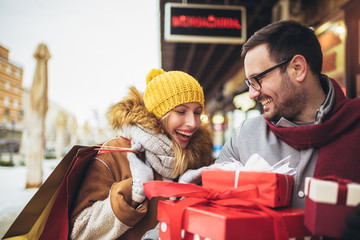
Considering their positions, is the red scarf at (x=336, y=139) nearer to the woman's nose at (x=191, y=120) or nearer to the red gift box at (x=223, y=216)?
the red gift box at (x=223, y=216)

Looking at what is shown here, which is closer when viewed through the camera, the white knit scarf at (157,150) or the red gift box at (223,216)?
the red gift box at (223,216)

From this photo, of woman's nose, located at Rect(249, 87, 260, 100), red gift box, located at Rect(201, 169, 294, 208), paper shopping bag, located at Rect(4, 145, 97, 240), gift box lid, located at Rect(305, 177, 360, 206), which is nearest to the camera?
gift box lid, located at Rect(305, 177, 360, 206)

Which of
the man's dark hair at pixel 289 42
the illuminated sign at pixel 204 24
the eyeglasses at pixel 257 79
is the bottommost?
the eyeglasses at pixel 257 79

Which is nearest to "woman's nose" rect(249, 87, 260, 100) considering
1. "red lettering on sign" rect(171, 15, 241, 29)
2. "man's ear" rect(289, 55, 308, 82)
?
"man's ear" rect(289, 55, 308, 82)

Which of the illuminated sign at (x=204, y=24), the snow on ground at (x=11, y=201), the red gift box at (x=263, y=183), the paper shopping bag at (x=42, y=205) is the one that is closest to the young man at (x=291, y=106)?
the red gift box at (x=263, y=183)

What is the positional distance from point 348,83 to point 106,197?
12.2 feet

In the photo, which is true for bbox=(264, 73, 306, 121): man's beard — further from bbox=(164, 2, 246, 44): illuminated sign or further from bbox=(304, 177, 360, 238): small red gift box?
bbox=(164, 2, 246, 44): illuminated sign

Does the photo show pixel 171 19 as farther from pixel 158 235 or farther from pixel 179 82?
pixel 158 235

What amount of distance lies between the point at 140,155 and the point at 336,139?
3.64ft

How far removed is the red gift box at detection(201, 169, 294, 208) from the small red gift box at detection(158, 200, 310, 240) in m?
0.05

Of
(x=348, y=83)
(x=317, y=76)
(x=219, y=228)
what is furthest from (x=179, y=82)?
(x=348, y=83)

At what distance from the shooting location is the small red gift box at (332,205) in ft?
2.18

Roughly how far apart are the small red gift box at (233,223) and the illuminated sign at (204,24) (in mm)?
3290

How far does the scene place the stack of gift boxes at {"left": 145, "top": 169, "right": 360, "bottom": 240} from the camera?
0.67 metres
